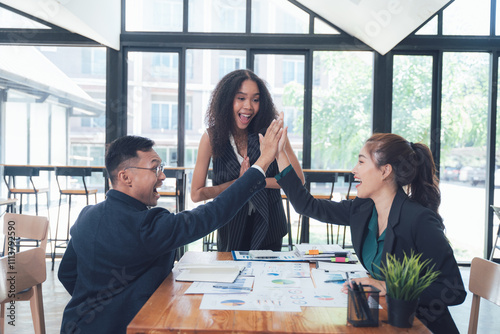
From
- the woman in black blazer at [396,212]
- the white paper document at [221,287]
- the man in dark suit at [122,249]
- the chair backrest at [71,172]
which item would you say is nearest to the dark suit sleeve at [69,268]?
the man in dark suit at [122,249]

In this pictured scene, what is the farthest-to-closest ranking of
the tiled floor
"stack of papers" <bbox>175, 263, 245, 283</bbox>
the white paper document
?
the tiled floor
"stack of papers" <bbox>175, 263, 245, 283</bbox>
the white paper document

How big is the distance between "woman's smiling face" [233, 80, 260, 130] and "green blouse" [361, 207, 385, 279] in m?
0.66

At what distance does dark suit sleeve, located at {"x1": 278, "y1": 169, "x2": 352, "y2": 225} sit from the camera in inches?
72.7

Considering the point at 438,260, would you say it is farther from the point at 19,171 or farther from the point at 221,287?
the point at 19,171

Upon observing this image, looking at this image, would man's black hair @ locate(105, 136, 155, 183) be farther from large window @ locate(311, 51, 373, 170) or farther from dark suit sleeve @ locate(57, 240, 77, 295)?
large window @ locate(311, 51, 373, 170)

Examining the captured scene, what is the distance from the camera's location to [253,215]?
186cm

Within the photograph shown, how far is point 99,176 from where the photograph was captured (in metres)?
5.21

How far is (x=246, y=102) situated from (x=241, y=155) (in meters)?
0.25

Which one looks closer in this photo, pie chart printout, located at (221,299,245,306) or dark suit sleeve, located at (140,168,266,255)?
pie chart printout, located at (221,299,245,306)

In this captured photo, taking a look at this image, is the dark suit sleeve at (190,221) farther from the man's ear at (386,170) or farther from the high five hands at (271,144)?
the man's ear at (386,170)

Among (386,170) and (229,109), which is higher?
(229,109)

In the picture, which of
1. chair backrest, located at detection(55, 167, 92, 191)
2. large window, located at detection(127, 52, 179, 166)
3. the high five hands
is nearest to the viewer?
the high five hands

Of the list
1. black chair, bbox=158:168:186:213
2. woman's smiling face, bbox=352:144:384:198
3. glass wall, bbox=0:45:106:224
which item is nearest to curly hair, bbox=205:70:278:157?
woman's smiling face, bbox=352:144:384:198

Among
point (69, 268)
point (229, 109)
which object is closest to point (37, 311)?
point (69, 268)
